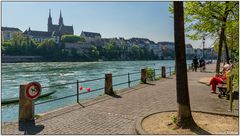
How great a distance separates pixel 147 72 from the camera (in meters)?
18.2

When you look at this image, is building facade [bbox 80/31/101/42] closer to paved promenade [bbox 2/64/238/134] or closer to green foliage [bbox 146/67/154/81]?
green foliage [bbox 146/67/154/81]

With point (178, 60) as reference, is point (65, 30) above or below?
above

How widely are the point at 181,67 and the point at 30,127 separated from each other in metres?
4.29

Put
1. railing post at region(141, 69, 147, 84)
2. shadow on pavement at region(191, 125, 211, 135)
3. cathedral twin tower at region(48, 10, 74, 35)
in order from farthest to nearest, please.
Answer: cathedral twin tower at region(48, 10, 74, 35) < railing post at region(141, 69, 147, 84) < shadow on pavement at region(191, 125, 211, 135)

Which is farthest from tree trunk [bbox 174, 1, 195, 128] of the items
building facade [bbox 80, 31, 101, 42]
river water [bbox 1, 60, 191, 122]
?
building facade [bbox 80, 31, 101, 42]

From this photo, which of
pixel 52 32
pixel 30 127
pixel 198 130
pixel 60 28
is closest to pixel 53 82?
pixel 30 127

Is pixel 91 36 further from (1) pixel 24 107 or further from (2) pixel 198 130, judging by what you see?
(2) pixel 198 130

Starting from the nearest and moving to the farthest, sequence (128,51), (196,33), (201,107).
Result: 1. (201,107)
2. (196,33)
3. (128,51)

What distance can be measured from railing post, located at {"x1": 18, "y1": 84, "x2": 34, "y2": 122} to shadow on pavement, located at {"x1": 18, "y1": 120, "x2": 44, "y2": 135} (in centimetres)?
20

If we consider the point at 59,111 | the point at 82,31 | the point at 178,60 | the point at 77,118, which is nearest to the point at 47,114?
the point at 59,111

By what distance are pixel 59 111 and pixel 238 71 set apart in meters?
5.65

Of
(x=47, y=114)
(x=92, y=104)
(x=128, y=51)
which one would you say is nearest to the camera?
(x=47, y=114)

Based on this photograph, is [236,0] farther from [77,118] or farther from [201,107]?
[77,118]

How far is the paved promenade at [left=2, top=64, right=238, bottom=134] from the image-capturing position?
6.57 m
